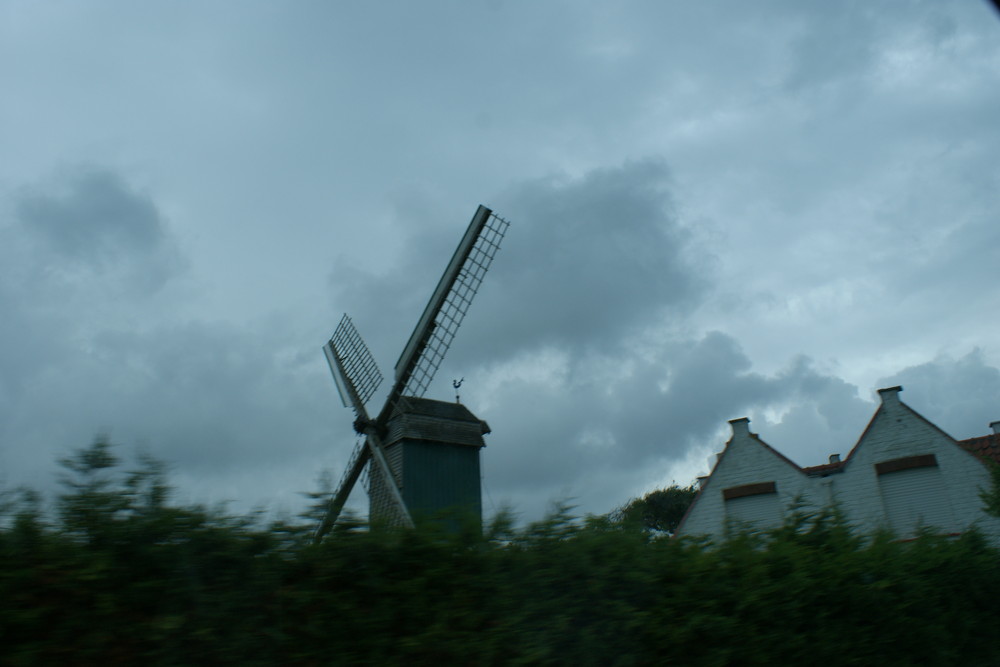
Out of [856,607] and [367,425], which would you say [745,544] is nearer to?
[856,607]

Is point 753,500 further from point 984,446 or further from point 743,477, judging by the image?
point 984,446

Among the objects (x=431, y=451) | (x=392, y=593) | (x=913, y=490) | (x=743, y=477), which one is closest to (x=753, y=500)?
(x=743, y=477)

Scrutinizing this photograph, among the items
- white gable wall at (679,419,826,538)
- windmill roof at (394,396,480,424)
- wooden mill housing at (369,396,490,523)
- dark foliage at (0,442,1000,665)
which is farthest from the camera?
white gable wall at (679,419,826,538)

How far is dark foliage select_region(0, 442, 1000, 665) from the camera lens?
10.3 feet

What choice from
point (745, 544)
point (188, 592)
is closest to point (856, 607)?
point (745, 544)

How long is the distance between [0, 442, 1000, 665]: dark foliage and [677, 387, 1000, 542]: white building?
14.7m

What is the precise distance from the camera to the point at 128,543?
3307mm

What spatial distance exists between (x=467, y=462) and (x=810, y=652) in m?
14.6

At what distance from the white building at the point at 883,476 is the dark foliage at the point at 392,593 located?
1474 centimetres

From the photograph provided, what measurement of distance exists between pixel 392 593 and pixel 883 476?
69.7ft

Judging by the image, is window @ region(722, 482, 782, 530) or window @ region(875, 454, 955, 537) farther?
window @ region(722, 482, 782, 530)

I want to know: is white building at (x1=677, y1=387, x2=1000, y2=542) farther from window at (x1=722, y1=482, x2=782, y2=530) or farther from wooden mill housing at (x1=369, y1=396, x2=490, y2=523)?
wooden mill housing at (x1=369, y1=396, x2=490, y2=523)

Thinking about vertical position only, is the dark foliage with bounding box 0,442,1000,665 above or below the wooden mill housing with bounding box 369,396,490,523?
below

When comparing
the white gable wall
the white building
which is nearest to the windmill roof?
the white building
